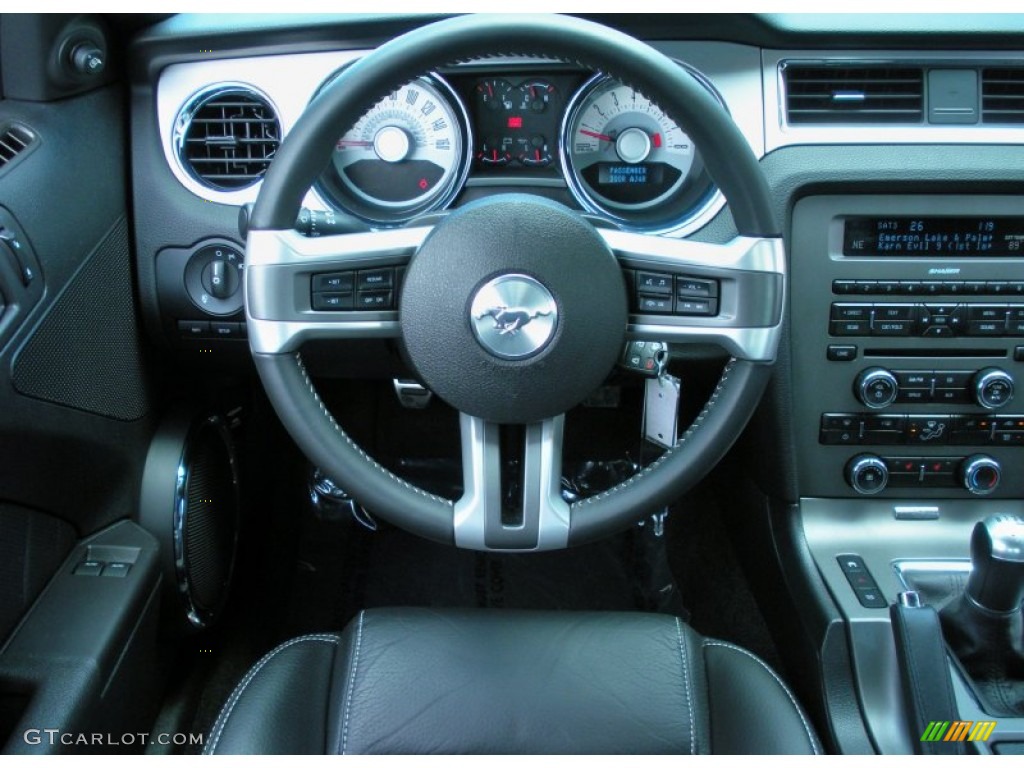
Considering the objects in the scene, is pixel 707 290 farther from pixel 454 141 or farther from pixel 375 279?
pixel 454 141

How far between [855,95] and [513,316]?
0.72 meters

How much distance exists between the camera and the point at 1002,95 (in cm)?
145

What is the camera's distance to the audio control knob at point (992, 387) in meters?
1.48

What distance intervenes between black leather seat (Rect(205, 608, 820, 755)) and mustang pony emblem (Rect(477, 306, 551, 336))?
398 mm

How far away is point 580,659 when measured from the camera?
1206 mm

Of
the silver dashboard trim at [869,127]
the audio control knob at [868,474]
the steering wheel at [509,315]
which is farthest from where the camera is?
the audio control knob at [868,474]

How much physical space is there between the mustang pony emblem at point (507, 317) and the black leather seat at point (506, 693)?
398mm

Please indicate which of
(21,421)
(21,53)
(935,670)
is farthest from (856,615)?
(21,53)

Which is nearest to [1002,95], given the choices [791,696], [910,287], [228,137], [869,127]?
[869,127]

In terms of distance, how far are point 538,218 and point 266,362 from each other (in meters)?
0.35

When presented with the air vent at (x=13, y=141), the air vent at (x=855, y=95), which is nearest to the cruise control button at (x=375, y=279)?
the air vent at (x=13, y=141)

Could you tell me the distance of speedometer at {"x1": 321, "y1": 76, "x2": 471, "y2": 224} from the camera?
4.69 ft

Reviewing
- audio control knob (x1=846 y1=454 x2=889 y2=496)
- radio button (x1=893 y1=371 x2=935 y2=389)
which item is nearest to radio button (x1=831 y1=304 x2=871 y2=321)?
radio button (x1=893 y1=371 x2=935 y2=389)

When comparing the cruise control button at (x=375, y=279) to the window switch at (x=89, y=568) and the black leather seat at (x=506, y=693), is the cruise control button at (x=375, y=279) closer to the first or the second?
the black leather seat at (x=506, y=693)
